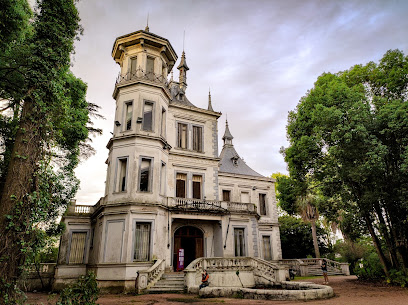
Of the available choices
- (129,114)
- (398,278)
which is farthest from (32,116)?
(398,278)

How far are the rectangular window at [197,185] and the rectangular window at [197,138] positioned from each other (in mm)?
2417

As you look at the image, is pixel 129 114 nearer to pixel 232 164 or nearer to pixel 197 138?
pixel 197 138

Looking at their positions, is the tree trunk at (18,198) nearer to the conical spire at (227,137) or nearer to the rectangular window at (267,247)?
the rectangular window at (267,247)

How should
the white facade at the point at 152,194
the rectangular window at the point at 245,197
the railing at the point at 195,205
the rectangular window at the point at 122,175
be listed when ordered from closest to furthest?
the white facade at the point at 152,194 < the rectangular window at the point at 122,175 < the railing at the point at 195,205 < the rectangular window at the point at 245,197

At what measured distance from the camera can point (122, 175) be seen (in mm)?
19250

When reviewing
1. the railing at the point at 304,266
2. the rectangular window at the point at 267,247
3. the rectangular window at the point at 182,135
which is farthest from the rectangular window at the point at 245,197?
the rectangular window at the point at 182,135

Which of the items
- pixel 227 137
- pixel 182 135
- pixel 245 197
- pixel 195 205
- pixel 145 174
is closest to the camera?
pixel 145 174

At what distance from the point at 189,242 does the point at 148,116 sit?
10153 millimetres

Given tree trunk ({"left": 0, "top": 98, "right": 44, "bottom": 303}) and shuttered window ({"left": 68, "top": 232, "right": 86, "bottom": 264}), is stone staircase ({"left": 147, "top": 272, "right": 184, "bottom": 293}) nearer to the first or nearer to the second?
shuttered window ({"left": 68, "top": 232, "right": 86, "bottom": 264})

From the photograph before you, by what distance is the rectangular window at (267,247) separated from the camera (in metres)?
27.3

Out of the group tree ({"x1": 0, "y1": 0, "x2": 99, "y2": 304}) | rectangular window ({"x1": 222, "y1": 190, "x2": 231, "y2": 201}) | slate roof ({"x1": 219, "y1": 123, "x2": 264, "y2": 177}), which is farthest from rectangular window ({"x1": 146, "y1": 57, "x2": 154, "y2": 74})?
rectangular window ({"x1": 222, "y1": 190, "x2": 231, "y2": 201})

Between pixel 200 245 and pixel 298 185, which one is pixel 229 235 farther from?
pixel 298 185

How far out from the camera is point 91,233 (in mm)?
21266

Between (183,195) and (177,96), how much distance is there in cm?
936
